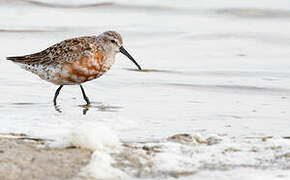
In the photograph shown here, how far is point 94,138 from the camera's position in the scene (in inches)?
191

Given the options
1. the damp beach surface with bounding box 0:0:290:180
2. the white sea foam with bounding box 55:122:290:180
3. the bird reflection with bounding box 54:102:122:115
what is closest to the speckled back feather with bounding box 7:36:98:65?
the damp beach surface with bounding box 0:0:290:180

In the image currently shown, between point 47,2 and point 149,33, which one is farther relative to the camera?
point 47,2

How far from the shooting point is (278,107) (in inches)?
311

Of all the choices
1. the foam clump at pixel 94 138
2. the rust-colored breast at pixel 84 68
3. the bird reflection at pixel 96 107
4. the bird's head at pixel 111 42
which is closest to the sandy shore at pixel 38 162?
the foam clump at pixel 94 138

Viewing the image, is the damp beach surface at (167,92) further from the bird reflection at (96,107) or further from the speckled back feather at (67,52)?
the speckled back feather at (67,52)

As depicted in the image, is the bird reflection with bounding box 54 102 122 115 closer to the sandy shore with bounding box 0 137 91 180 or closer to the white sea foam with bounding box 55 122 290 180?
the white sea foam with bounding box 55 122 290 180

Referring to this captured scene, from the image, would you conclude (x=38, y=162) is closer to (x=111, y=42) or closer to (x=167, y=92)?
(x=111, y=42)

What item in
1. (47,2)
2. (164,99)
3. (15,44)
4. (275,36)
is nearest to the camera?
(164,99)

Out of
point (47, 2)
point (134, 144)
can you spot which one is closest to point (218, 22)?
point (47, 2)

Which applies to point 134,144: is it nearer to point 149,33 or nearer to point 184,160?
point 184,160

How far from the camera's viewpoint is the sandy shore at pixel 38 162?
4.29m

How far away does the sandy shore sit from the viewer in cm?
429

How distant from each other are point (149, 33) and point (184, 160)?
833 centimetres

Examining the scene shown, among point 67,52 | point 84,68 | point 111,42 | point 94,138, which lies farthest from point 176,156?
point 111,42
